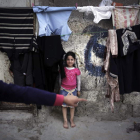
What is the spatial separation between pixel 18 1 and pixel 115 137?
3316 millimetres

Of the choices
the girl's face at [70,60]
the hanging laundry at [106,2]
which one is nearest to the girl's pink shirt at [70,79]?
the girl's face at [70,60]

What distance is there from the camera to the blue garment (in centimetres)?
345

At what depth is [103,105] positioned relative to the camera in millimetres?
4043

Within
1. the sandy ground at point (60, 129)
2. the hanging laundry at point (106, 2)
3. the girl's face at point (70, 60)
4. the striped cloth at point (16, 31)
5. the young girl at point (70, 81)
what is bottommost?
the sandy ground at point (60, 129)

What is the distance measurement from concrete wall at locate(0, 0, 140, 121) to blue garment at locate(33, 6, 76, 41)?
347 mm

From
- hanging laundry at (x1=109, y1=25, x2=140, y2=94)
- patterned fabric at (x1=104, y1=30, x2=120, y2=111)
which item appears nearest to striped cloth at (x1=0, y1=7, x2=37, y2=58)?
patterned fabric at (x1=104, y1=30, x2=120, y2=111)

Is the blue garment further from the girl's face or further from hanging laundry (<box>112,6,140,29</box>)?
hanging laundry (<box>112,6,140,29</box>)

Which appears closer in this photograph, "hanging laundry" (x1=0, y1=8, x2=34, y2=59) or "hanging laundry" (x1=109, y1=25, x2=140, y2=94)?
"hanging laundry" (x1=109, y1=25, x2=140, y2=94)

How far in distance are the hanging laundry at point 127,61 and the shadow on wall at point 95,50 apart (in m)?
0.51

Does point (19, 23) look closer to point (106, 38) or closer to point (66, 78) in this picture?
point (66, 78)

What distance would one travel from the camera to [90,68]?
12.9 feet

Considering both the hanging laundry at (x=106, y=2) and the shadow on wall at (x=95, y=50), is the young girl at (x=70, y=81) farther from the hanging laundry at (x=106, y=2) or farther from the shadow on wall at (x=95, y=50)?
the hanging laundry at (x=106, y=2)

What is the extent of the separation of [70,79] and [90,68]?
22.5 inches

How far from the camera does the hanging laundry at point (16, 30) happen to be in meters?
3.46
